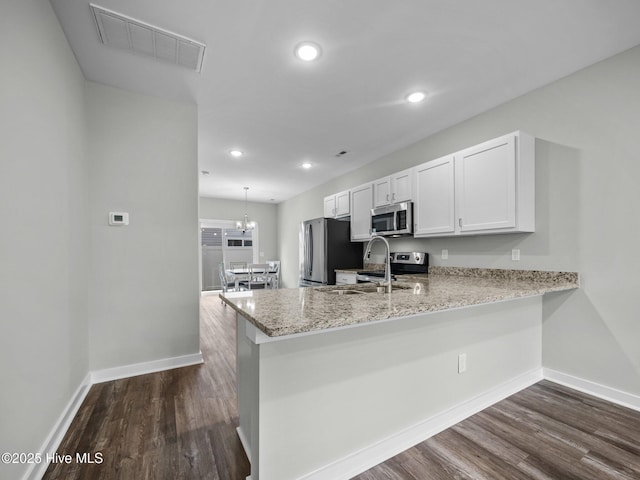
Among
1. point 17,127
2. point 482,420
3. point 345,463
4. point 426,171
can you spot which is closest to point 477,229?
point 426,171

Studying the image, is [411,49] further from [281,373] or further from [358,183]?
[358,183]

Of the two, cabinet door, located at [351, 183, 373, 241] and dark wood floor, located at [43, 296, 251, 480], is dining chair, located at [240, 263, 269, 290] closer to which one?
cabinet door, located at [351, 183, 373, 241]

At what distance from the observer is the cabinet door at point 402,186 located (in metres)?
3.43

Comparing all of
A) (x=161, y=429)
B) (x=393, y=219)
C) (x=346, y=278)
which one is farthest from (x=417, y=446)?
(x=346, y=278)

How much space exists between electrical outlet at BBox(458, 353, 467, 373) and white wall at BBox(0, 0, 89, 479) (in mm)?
2357

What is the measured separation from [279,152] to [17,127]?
3.11 meters

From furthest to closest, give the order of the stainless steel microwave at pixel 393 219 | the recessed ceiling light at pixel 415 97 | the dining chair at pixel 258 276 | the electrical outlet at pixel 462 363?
the dining chair at pixel 258 276 → the stainless steel microwave at pixel 393 219 → the recessed ceiling light at pixel 415 97 → the electrical outlet at pixel 462 363

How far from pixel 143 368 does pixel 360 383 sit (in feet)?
7.43

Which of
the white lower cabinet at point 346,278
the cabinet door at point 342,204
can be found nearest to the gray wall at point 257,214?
the cabinet door at point 342,204

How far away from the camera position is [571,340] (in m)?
2.37

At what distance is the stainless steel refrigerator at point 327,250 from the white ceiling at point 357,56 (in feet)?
5.37

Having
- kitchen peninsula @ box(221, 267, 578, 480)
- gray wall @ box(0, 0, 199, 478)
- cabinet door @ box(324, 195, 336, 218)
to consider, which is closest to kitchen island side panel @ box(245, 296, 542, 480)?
kitchen peninsula @ box(221, 267, 578, 480)

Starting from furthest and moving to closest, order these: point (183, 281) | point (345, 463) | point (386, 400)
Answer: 1. point (183, 281)
2. point (386, 400)
3. point (345, 463)

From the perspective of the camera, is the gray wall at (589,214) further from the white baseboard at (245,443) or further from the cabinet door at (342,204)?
the white baseboard at (245,443)
